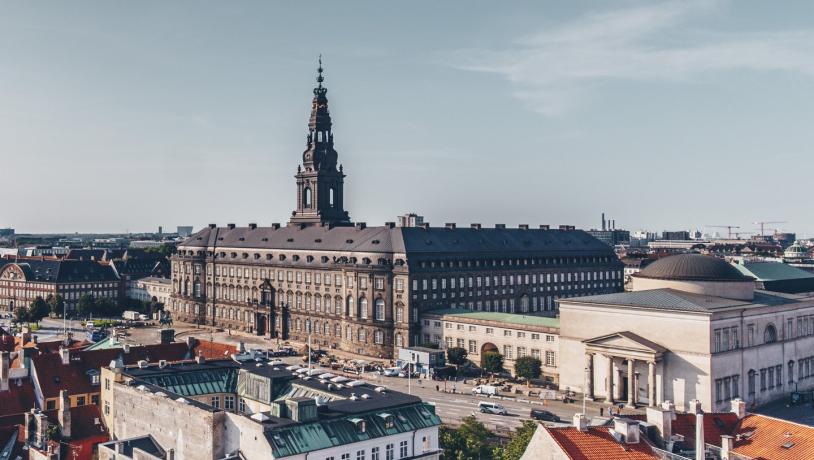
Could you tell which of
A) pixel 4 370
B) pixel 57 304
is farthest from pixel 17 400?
pixel 57 304

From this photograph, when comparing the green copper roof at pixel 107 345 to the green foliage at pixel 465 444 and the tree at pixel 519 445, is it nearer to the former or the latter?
A: the green foliage at pixel 465 444

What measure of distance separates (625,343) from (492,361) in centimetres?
2529

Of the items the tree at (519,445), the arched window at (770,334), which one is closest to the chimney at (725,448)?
the tree at (519,445)

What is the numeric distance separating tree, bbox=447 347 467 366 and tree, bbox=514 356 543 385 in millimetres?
10924

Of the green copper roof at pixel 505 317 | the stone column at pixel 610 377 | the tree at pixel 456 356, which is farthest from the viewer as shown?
the tree at pixel 456 356

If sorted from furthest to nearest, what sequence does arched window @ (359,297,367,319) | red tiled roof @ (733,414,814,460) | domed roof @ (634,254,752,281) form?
arched window @ (359,297,367,319) < domed roof @ (634,254,752,281) < red tiled roof @ (733,414,814,460)

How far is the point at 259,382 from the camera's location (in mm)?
67062

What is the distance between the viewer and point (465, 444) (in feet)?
208

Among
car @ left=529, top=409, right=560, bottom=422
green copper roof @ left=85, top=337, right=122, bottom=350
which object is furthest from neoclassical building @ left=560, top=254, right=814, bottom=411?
green copper roof @ left=85, top=337, right=122, bottom=350

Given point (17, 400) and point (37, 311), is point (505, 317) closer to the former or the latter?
point (17, 400)

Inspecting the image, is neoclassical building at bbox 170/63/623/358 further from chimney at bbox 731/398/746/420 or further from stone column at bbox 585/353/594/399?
chimney at bbox 731/398/746/420

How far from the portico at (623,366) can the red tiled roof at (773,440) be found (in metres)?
39.4

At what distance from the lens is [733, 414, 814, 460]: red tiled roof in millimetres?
50531

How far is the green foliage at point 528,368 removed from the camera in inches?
4493
